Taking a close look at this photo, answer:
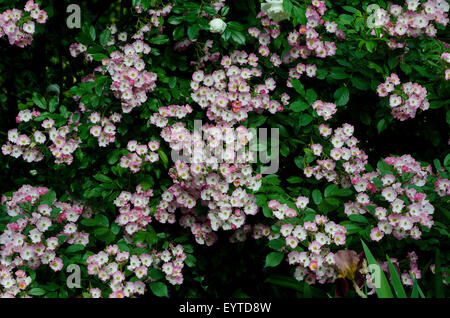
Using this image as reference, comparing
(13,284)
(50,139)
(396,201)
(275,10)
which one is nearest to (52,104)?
(50,139)

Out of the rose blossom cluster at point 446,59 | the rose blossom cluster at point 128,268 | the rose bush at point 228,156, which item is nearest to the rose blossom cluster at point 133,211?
the rose bush at point 228,156

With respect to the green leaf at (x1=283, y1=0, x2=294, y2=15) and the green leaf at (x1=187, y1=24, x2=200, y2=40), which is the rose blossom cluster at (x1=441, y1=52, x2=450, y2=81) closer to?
the green leaf at (x1=283, y1=0, x2=294, y2=15)

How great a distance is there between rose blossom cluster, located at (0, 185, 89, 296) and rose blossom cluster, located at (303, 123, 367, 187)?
3.21 feet

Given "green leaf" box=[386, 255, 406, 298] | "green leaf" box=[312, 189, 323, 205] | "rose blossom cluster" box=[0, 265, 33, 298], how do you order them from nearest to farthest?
"green leaf" box=[386, 255, 406, 298], "rose blossom cluster" box=[0, 265, 33, 298], "green leaf" box=[312, 189, 323, 205]

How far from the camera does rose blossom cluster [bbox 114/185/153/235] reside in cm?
189

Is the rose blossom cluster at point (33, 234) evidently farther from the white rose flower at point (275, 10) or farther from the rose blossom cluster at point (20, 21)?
the white rose flower at point (275, 10)

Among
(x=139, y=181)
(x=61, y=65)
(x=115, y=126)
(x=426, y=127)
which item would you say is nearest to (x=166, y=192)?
(x=139, y=181)

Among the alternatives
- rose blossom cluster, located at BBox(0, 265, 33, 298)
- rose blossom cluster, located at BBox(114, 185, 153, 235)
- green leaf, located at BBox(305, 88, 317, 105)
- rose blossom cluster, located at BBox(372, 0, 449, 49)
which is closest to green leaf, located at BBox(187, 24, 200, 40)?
green leaf, located at BBox(305, 88, 317, 105)

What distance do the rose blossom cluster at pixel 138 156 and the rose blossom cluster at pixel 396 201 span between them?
0.78 metres

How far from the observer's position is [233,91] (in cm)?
200

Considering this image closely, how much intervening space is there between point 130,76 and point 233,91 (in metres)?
0.42

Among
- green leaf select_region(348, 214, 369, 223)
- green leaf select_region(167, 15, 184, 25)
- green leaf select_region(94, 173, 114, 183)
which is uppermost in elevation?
green leaf select_region(167, 15, 184, 25)

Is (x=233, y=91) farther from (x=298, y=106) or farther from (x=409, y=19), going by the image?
(x=409, y=19)

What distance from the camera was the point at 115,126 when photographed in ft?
6.57
